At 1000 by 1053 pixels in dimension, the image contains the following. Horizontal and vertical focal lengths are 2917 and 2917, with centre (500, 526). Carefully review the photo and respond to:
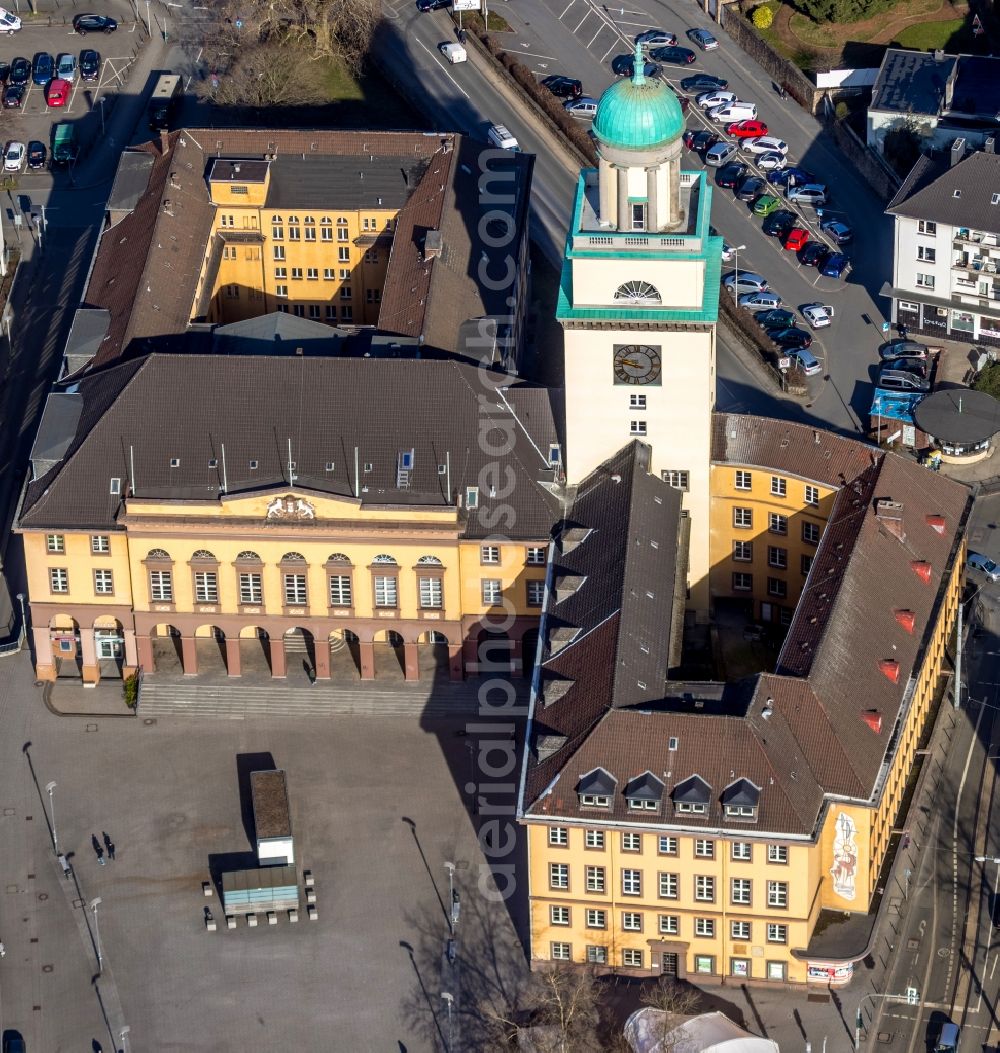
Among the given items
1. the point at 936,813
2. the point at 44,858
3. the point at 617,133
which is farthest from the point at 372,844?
the point at 617,133

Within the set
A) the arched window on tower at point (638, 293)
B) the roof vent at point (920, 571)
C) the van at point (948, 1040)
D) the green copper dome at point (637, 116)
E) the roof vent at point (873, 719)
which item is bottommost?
the van at point (948, 1040)

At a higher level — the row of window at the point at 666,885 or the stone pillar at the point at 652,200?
the stone pillar at the point at 652,200

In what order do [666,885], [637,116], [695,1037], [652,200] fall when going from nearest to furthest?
[695,1037] < [666,885] < [637,116] < [652,200]

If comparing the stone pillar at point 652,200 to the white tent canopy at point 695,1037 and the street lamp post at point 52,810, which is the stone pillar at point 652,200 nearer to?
the white tent canopy at point 695,1037

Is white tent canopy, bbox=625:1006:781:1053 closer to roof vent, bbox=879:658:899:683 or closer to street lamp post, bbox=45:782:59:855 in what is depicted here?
roof vent, bbox=879:658:899:683

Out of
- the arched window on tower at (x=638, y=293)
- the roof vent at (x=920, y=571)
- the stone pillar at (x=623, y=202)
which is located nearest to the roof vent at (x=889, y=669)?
the roof vent at (x=920, y=571)

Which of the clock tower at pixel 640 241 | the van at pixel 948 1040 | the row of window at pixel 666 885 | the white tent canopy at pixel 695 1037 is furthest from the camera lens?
the clock tower at pixel 640 241

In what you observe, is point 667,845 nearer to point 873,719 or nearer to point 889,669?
point 873,719

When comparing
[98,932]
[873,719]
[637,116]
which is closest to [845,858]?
[873,719]
